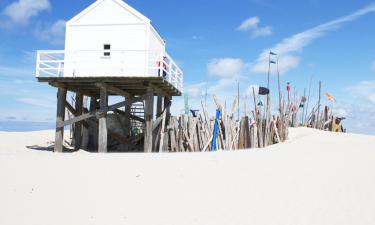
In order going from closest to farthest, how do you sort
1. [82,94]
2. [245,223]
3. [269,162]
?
1. [245,223]
2. [269,162]
3. [82,94]

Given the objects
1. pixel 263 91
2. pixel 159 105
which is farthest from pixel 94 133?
pixel 263 91

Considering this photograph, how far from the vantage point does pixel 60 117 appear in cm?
1922

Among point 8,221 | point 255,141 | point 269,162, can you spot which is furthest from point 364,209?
point 255,141

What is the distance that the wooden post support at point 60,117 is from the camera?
19.0 m

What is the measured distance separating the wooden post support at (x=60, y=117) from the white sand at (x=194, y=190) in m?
5.72

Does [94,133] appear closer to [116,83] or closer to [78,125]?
[78,125]

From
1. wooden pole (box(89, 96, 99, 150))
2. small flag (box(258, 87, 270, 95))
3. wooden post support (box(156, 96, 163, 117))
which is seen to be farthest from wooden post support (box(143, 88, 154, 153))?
small flag (box(258, 87, 270, 95))

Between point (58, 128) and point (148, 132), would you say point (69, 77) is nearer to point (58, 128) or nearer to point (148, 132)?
point (58, 128)

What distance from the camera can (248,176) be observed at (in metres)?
10.1

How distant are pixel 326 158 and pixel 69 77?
1079 centimetres

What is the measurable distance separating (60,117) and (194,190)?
11827mm

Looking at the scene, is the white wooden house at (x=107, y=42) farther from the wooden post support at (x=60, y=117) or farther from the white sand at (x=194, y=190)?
the white sand at (x=194, y=190)

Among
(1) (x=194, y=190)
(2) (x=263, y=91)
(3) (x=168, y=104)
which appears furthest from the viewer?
(3) (x=168, y=104)

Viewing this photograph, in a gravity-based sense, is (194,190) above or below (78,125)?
below
